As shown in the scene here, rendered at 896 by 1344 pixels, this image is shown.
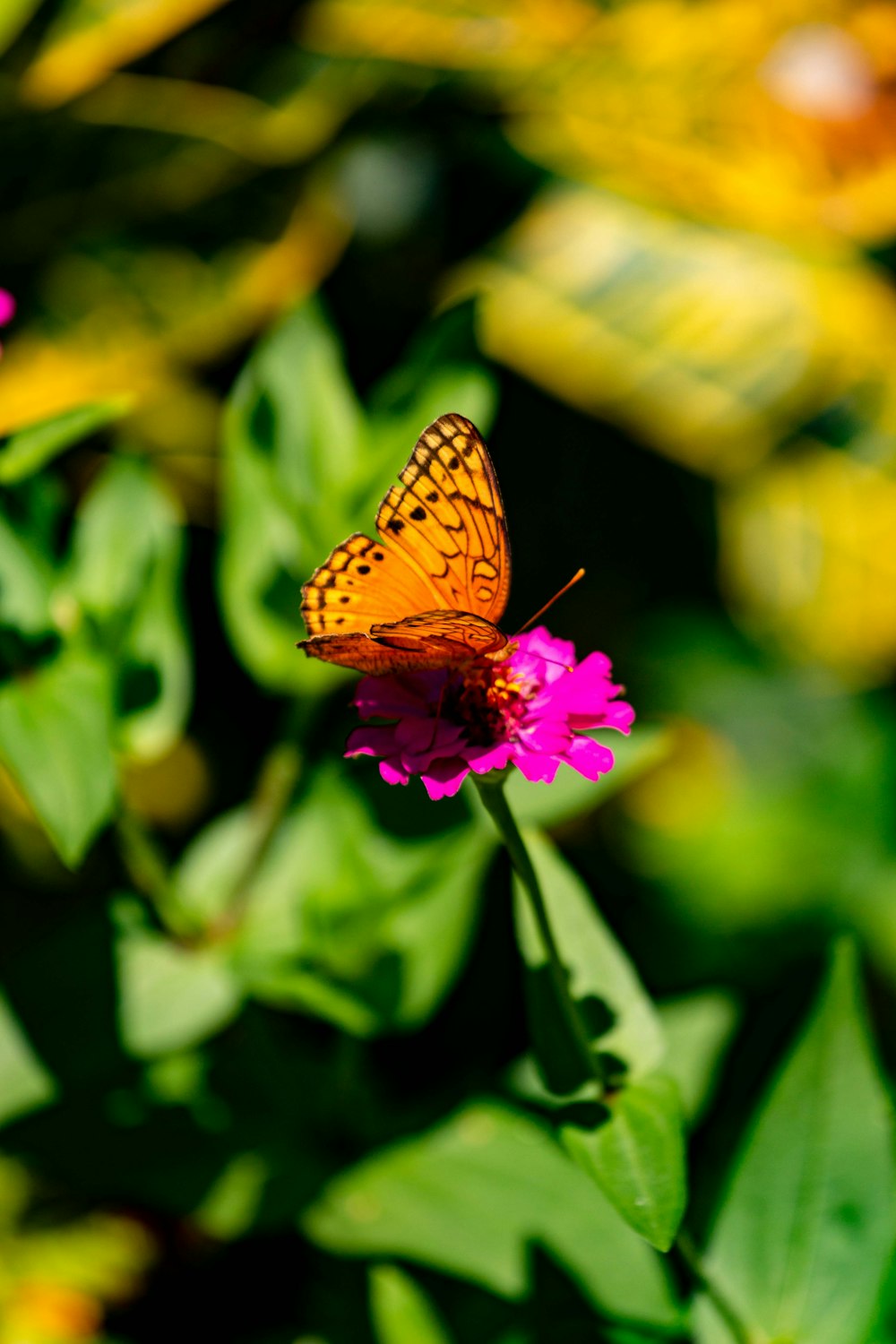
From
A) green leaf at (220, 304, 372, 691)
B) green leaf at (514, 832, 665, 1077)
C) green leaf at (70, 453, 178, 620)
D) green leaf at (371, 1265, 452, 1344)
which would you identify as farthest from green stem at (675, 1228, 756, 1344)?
green leaf at (70, 453, 178, 620)

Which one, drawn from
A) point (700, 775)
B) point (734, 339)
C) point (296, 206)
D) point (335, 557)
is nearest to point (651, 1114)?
point (335, 557)

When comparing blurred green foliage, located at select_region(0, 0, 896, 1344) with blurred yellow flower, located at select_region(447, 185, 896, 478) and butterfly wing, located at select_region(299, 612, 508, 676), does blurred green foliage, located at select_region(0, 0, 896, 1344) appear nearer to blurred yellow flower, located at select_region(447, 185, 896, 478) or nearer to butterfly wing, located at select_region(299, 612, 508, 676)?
blurred yellow flower, located at select_region(447, 185, 896, 478)

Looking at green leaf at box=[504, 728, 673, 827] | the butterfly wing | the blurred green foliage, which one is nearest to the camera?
the butterfly wing

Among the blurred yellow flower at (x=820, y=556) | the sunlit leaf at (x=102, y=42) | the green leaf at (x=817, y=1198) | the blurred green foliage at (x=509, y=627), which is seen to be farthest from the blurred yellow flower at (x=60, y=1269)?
the sunlit leaf at (x=102, y=42)

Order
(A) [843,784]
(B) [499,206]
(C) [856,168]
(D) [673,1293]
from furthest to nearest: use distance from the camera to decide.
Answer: (B) [499,206], (A) [843,784], (C) [856,168], (D) [673,1293]

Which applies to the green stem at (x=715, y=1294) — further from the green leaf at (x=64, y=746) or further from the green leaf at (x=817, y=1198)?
the green leaf at (x=64, y=746)

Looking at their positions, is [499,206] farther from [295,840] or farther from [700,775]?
[295,840]
